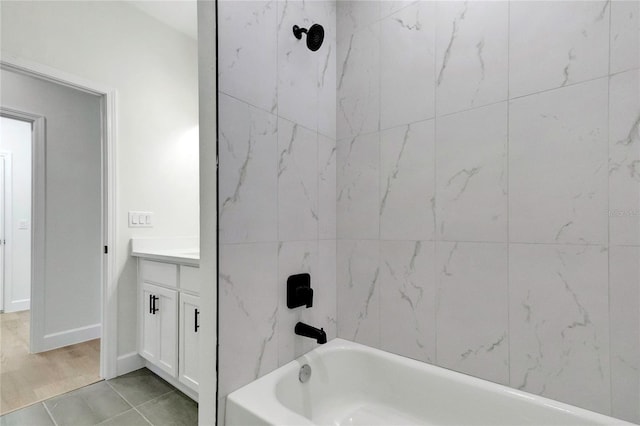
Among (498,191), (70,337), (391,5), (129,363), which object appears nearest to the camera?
(498,191)

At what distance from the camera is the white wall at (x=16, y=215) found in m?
3.55

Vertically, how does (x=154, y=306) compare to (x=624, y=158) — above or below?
below

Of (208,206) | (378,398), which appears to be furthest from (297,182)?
(378,398)

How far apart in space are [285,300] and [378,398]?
624 millimetres

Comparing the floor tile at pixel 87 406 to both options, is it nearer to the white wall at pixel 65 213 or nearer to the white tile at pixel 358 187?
the white wall at pixel 65 213

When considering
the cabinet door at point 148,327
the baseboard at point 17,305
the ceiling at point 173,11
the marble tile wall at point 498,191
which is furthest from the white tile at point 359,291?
the baseboard at point 17,305

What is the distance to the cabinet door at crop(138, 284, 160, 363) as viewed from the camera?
1.97 m

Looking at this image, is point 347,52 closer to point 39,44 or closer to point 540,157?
point 540,157

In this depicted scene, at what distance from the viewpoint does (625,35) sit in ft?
2.96

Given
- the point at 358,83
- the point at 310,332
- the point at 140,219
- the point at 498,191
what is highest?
the point at 358,83

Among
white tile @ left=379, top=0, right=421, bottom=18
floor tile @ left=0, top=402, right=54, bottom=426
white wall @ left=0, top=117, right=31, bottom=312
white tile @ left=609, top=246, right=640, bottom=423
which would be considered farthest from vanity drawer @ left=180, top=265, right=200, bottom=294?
white wall @ left=0, top=117, right=31, bottom=312

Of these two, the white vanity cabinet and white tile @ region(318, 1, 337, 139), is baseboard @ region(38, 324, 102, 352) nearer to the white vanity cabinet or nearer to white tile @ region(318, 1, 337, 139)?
the white vanity cabinet

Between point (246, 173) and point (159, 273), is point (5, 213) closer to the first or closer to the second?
point (159, 273)

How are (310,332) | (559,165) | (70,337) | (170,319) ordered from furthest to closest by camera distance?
(70,337)
(170,319)
(310,332)
(559,165)
